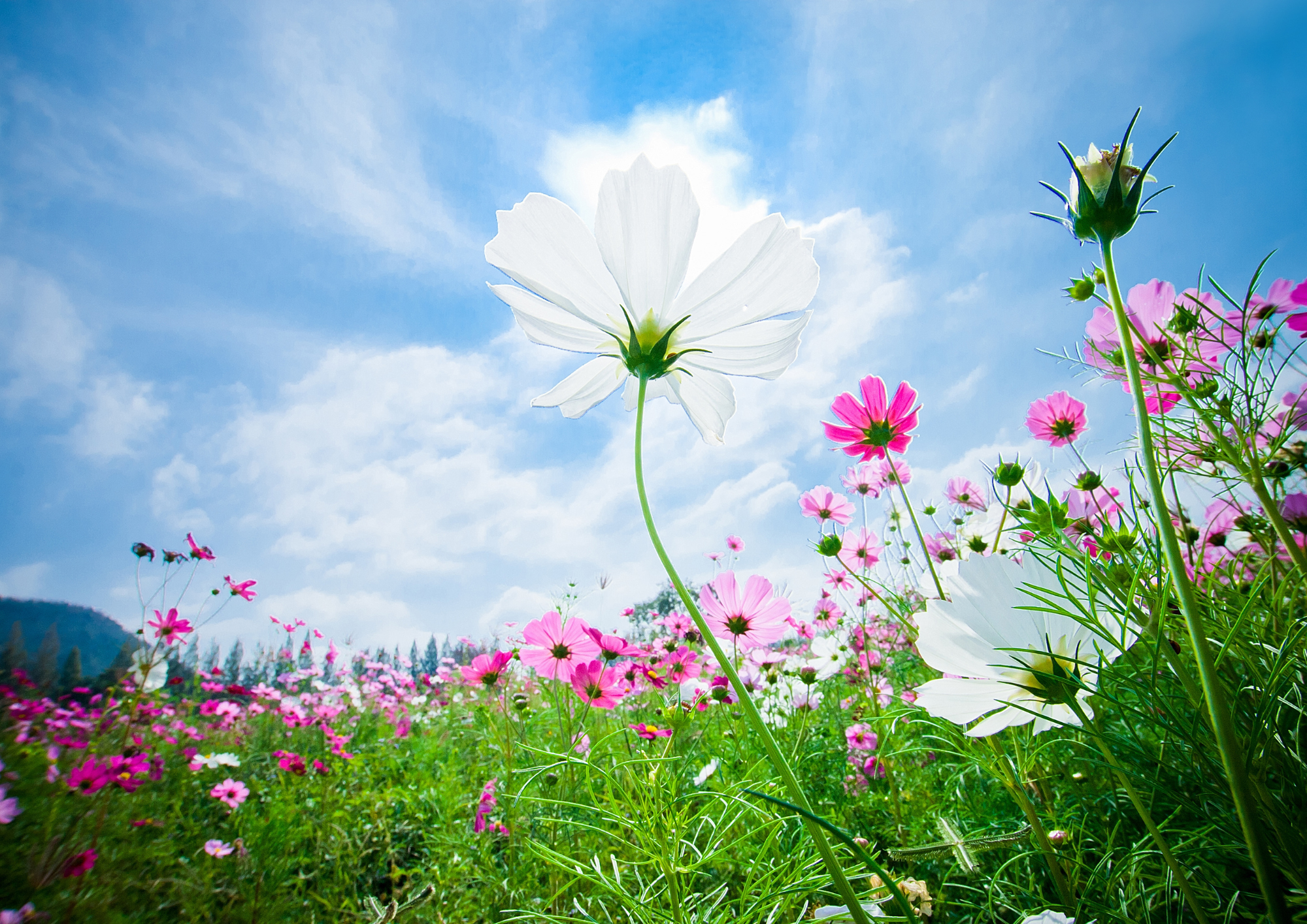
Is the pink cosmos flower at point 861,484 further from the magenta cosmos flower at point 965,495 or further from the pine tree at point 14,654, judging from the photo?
the pine tree at point 14,654

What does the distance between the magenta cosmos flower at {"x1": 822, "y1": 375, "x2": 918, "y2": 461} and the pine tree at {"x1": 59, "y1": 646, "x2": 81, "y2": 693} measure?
3.95 metres

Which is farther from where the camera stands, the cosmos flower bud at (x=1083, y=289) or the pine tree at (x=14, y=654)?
the pine tree at (x=14, y=654)

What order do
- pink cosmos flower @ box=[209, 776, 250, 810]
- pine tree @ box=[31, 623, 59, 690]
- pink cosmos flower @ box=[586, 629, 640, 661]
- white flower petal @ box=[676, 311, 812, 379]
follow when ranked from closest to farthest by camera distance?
1. white flower petal @ box=[676, 311, 812, 379]
2. pink cosmos flower @ box=[586, 629, 640, 661]
3. pink cosmos flower @ box=[209, 776, 250, 810]
4. pine tree @ box=[31, 623, 59, 690]

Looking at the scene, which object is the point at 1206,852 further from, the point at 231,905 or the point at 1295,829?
the point at 231,905

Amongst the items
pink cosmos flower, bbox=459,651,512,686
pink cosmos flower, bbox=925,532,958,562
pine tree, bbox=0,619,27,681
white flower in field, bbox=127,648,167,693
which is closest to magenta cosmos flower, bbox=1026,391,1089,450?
pink cosmos flower, bbox=925,532,958,562

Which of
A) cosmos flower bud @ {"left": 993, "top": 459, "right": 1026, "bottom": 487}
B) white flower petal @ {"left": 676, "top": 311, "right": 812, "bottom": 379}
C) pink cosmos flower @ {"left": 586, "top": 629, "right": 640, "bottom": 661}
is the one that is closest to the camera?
white flower petal @ {"left": 676, "top": 311, "right": 812, "bottom": 379}

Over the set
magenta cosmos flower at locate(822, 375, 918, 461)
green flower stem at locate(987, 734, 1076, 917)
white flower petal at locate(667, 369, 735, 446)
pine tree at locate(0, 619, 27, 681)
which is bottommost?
green flower stem at locate(987, 734, 1076, 917)

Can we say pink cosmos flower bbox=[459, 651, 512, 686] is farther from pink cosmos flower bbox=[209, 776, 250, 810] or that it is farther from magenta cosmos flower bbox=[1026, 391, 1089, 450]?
magenta cosmos flower bbox=[1026, 391, 1089, 450]

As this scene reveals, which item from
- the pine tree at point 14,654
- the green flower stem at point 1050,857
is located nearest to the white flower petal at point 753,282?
the green flower stem at point 1050,857

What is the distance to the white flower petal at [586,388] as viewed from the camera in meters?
0.53

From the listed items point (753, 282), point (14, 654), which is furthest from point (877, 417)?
point (14, 654)

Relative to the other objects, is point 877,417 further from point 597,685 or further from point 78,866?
point 78,866

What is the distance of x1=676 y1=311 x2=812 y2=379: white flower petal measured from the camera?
0.48 metres

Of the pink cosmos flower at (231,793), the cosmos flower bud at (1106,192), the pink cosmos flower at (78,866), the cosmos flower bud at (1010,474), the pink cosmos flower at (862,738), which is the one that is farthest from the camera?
the pink cosmos flower at (231,793)
